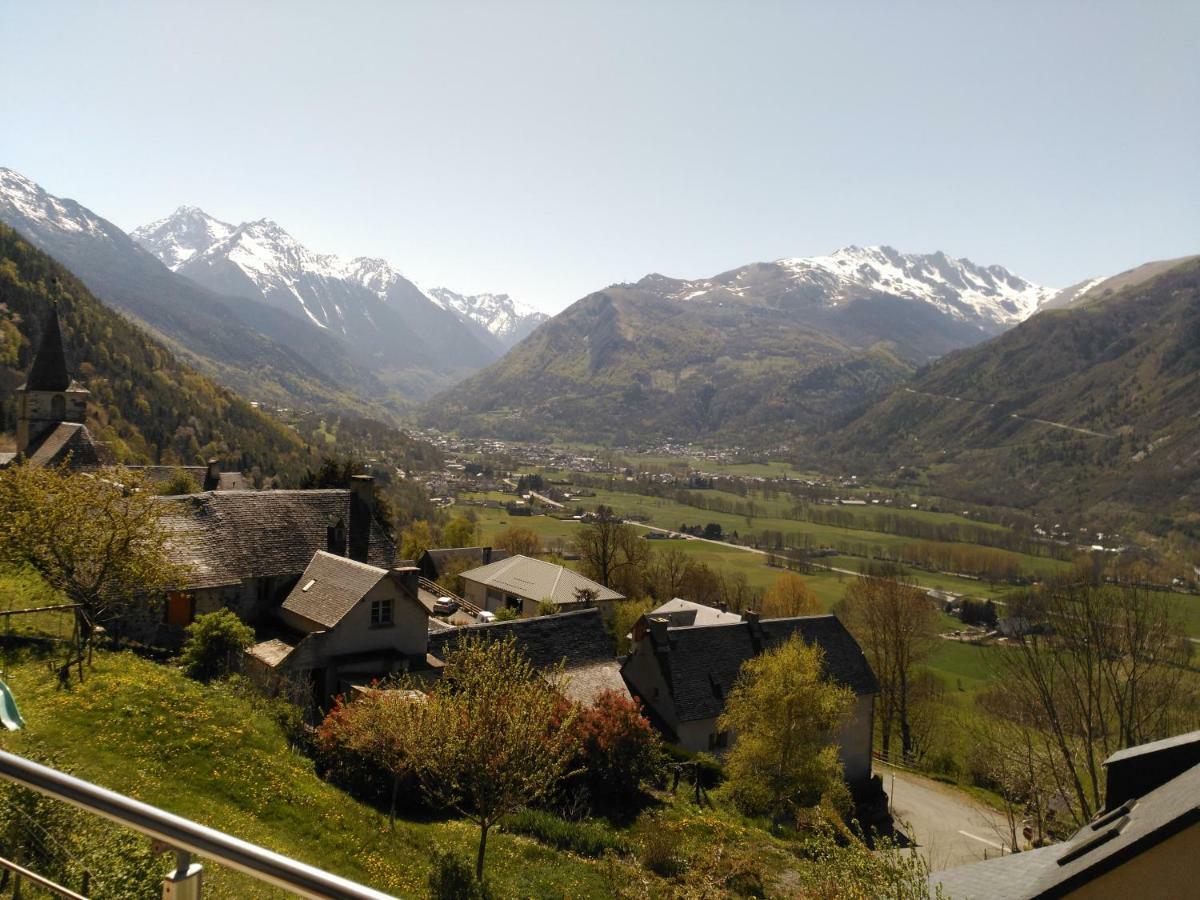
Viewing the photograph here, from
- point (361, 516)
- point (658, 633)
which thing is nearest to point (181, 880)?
point (658, 633)

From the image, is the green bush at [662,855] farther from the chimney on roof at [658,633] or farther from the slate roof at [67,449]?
the slate roof at [67,449]

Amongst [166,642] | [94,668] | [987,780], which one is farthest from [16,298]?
[987,780]

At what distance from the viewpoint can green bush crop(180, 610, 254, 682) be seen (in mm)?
29750

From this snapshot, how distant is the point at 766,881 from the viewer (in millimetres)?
25234

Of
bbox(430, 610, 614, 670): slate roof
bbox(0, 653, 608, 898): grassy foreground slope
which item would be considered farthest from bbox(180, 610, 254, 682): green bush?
bbox(430, 610, 614, 670): slate roof

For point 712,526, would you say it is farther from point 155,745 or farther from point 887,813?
point 155,745

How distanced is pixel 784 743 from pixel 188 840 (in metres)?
38.2

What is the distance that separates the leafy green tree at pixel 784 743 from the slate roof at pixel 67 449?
165 ft

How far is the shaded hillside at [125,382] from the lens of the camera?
5153 inches

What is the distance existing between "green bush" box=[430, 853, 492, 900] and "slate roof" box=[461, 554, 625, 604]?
3984cm

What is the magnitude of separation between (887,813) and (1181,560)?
15767 centimetres

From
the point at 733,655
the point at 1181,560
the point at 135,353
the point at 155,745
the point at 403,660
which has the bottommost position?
the point at 1181,560

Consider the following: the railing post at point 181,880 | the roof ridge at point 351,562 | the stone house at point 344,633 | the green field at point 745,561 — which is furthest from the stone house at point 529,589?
the green field at point 745,561

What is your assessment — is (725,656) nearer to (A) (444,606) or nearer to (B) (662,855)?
(B) (662,855)
